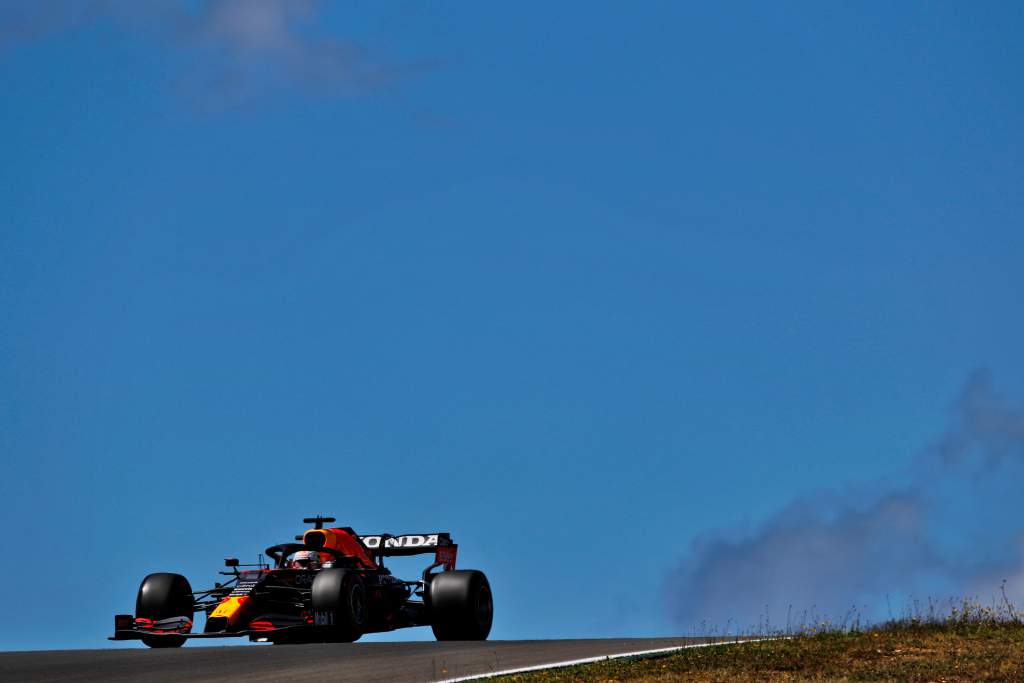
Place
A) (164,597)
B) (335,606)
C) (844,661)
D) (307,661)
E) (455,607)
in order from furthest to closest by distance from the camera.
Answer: (164,597)
(455,607)
(335,606)
(307,661)
(844,661)

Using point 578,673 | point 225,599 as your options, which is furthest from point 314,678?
point 225,599

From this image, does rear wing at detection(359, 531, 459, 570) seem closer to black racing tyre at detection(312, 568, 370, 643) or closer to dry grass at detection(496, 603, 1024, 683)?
black racing tyre at detection(312, 568, 370, 643)

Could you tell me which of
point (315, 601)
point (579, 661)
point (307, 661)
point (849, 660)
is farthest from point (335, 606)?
point (849, 660)

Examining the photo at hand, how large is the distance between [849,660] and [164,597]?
1475 centimetres

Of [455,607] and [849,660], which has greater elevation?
[455,607]

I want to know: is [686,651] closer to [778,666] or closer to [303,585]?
[778,666]

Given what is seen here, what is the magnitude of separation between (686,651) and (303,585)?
10.3 meters

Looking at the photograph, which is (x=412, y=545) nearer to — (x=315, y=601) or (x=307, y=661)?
(x=315, y=601)

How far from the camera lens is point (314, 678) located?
57.1 ft

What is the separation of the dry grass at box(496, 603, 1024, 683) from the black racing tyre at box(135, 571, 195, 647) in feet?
41.1

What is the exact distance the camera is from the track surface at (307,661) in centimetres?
1778

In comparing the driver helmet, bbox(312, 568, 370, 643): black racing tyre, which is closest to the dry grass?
bbox(312, 568, 370, 643): black racing tyre

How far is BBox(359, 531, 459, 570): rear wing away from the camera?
31.0 meters

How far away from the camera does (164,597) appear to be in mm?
28219
